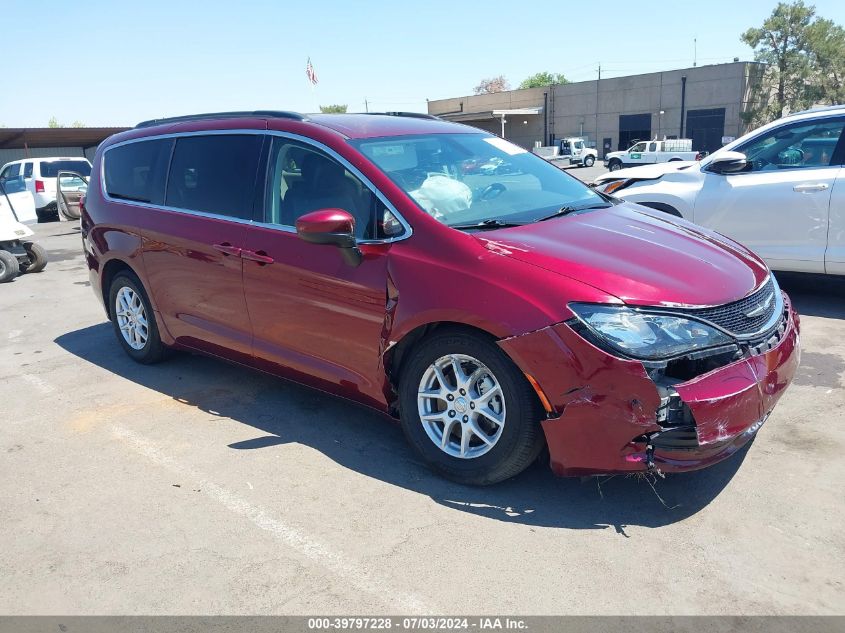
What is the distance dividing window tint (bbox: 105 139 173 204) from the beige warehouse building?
46.0m

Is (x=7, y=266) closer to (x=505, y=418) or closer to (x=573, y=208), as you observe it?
(x=573, y=208)

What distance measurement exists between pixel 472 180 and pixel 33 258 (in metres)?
9.10

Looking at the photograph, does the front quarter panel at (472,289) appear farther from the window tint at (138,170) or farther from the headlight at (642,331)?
the window tint at (138,170)

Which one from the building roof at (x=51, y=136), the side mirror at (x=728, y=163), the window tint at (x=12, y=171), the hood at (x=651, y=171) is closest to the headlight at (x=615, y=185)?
the hood at (x=651, y=171)

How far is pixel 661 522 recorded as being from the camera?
3.13 meters

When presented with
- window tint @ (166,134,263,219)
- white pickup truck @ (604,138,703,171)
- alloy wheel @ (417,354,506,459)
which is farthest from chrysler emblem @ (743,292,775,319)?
white pickup truck @ (604,138,703,171)

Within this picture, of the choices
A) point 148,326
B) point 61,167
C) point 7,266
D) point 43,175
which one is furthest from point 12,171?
point 148,326

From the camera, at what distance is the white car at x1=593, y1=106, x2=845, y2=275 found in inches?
235

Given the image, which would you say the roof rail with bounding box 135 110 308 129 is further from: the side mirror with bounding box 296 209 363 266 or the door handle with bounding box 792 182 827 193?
the door handle with bounding box 792 182 827 193

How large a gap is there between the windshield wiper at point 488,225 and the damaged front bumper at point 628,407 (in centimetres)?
74

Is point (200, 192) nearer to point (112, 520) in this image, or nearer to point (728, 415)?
point (112, 520)

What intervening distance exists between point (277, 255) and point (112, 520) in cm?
167

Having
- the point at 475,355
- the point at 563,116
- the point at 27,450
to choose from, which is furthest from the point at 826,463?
the point at 563,116

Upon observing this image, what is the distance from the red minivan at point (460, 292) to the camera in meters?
2.97
